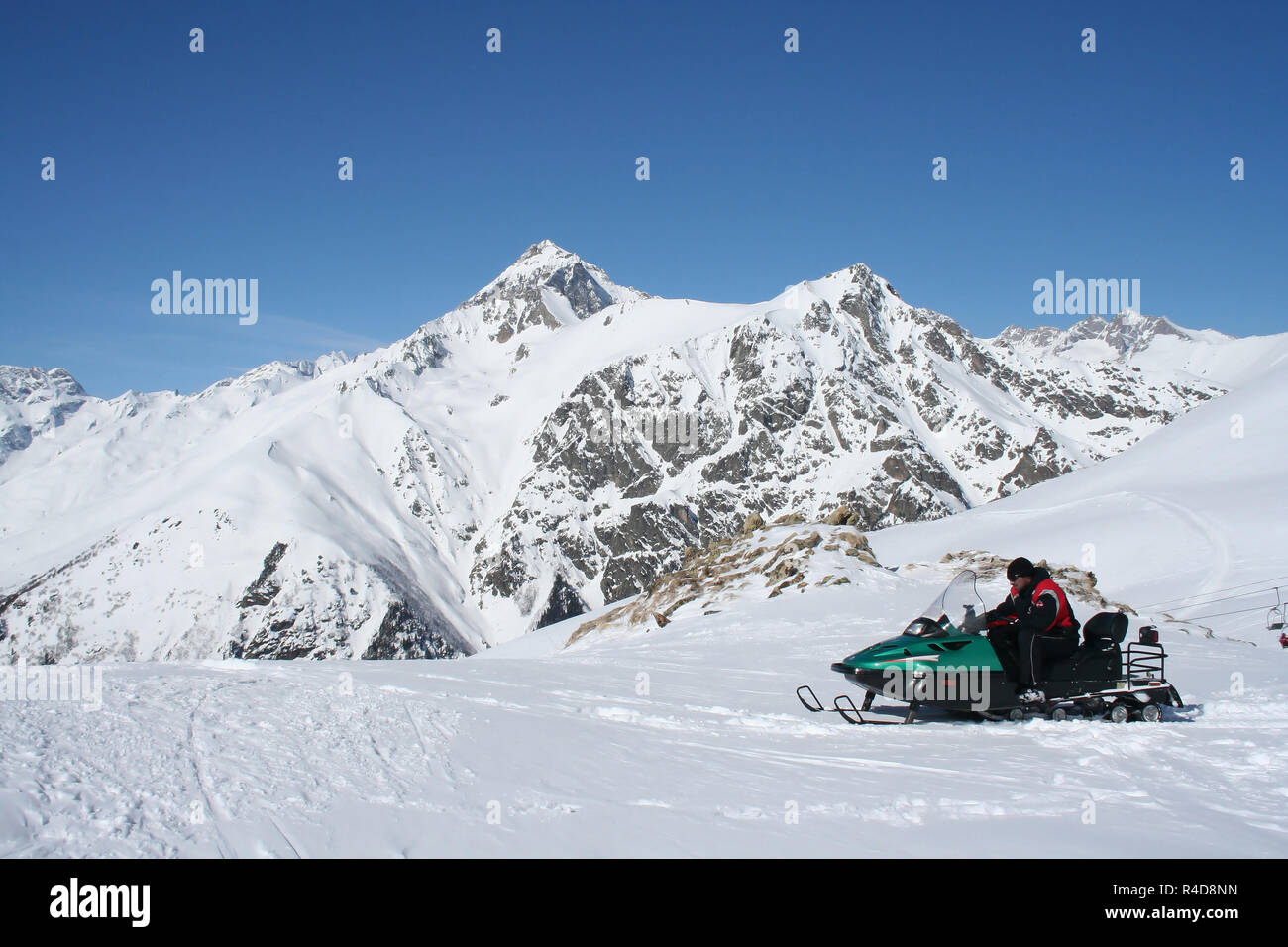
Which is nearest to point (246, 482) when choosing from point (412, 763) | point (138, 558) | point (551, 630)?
point (138, 558)

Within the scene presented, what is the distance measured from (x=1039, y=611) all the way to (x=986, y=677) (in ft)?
3.42

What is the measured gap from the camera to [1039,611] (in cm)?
990

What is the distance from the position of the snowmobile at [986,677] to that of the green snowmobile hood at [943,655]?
0.01m

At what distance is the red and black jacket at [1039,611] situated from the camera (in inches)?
389

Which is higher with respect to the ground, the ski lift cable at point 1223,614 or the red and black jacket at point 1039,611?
the red and black jacket at point 1039,611

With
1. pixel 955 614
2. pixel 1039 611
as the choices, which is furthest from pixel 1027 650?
pixel 955 614

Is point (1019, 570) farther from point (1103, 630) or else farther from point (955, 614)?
point (1103, 630)

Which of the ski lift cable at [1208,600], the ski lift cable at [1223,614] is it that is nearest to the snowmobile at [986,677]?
the ski lift cable at [1223,614]

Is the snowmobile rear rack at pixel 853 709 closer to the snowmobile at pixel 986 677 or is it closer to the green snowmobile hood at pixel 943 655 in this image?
the snowmobile at pixel 986 677

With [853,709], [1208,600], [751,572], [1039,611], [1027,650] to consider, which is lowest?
[1208,600]

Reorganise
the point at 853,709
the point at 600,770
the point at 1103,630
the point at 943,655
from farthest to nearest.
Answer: the point at 853,709
the point at 1103,630
the point at 943,655
the point at 600,770
